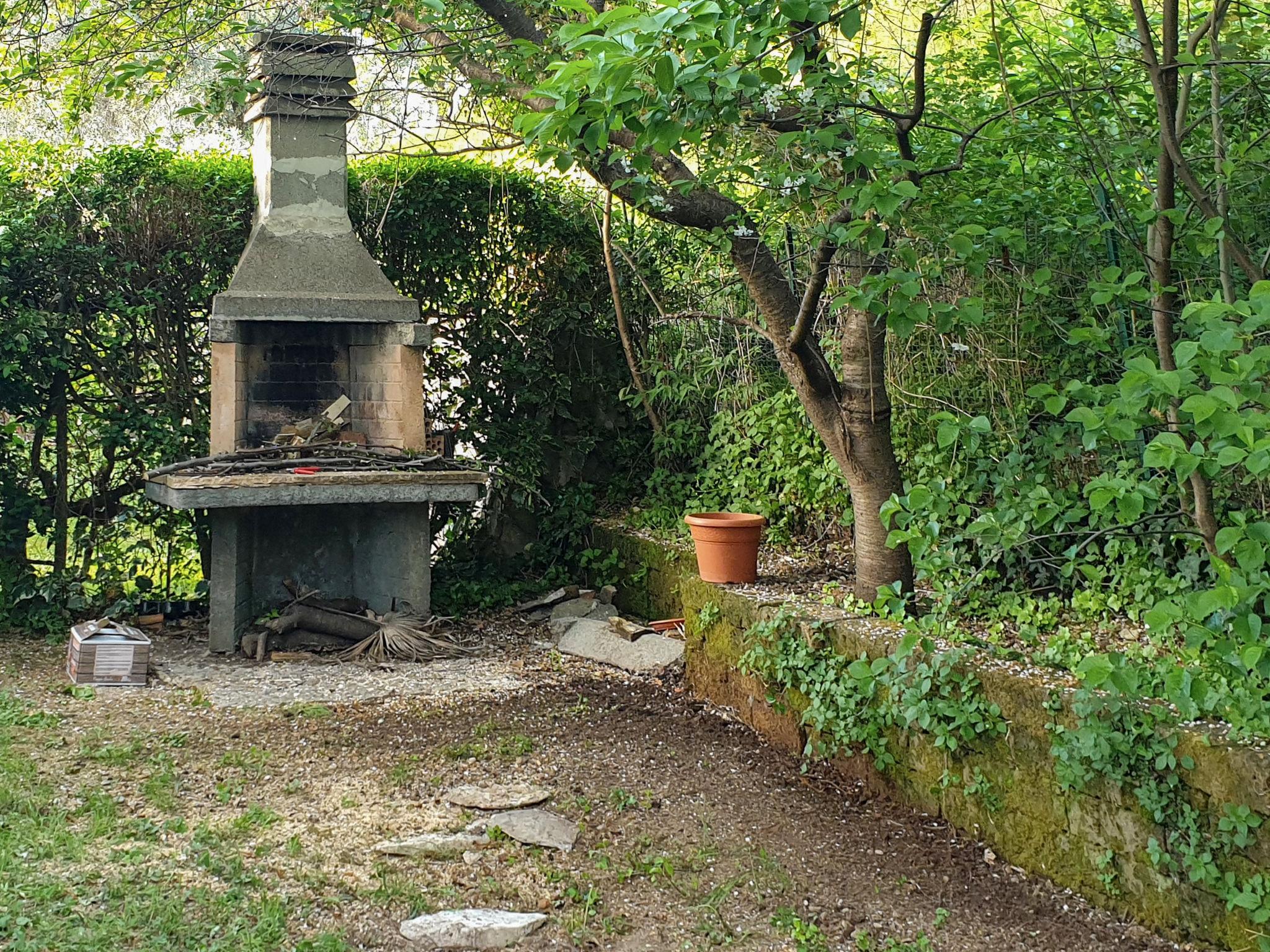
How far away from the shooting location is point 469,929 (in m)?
3.07

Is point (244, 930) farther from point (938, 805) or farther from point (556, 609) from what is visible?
point (556, 609)

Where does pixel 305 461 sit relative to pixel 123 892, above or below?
above

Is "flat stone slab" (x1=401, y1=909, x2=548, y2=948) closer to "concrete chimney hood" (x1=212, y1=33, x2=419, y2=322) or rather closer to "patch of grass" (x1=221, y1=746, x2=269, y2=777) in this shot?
"patch of grass" (x1=221, y1=746, x2=269, y2=777)

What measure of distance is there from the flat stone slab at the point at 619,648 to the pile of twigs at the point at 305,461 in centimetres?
132

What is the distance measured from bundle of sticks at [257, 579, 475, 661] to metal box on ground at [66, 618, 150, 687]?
75 centimetres

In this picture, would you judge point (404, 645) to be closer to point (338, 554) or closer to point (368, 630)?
point (368, 630)

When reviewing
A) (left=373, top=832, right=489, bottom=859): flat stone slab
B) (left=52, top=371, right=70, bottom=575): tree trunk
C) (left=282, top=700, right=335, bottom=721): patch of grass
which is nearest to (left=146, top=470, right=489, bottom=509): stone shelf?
(left=52, top=371, right=70, bottom=575): tree trunk

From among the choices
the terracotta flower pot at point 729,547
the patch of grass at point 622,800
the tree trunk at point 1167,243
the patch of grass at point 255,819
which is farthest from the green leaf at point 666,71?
the terracotta flower pot at point 729,547

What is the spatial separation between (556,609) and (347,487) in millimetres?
1778

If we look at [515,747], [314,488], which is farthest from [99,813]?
[314,488]

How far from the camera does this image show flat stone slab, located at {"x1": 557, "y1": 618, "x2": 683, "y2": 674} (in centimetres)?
611

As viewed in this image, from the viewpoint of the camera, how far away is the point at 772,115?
3.86 metres

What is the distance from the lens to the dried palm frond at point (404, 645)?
643 cm

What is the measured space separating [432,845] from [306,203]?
4789 millimetres
